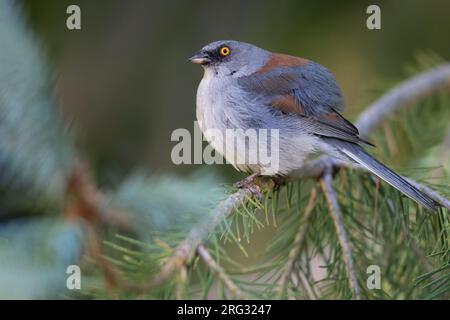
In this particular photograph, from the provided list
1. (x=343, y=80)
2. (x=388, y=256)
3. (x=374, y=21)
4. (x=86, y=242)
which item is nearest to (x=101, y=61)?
(x=343, y=80)

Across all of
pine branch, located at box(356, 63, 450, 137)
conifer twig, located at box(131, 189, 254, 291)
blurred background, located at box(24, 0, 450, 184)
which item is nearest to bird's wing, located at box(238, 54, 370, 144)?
pine branch, located at box(356, 63, 450, 137)

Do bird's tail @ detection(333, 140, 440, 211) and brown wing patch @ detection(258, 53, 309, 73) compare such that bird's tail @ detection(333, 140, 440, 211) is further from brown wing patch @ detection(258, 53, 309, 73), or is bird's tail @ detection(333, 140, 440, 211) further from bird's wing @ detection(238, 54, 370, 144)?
brown wing patch @ detection(258, 53, 309, 73)

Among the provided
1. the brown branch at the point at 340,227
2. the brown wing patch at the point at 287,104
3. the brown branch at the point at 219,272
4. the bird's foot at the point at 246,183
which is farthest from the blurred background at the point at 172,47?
the brown branch at the point at 219,272

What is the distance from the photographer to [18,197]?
2.02 metres

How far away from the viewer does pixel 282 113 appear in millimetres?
2420

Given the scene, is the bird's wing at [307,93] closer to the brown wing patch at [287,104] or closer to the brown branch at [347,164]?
the brown wing patch at [287,104]

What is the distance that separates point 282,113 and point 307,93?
0.13 metres

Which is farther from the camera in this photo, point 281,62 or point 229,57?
point 229,57

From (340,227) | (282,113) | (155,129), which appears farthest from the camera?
(155,129)

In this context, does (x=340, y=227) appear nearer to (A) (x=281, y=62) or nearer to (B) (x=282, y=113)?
(B) (x=282, y=113)

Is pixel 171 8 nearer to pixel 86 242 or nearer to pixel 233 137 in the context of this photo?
pixel 233 137

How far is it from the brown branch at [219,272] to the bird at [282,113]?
0.74m

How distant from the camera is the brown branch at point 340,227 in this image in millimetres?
1715

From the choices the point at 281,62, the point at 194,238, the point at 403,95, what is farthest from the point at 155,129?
the point at 194,238
